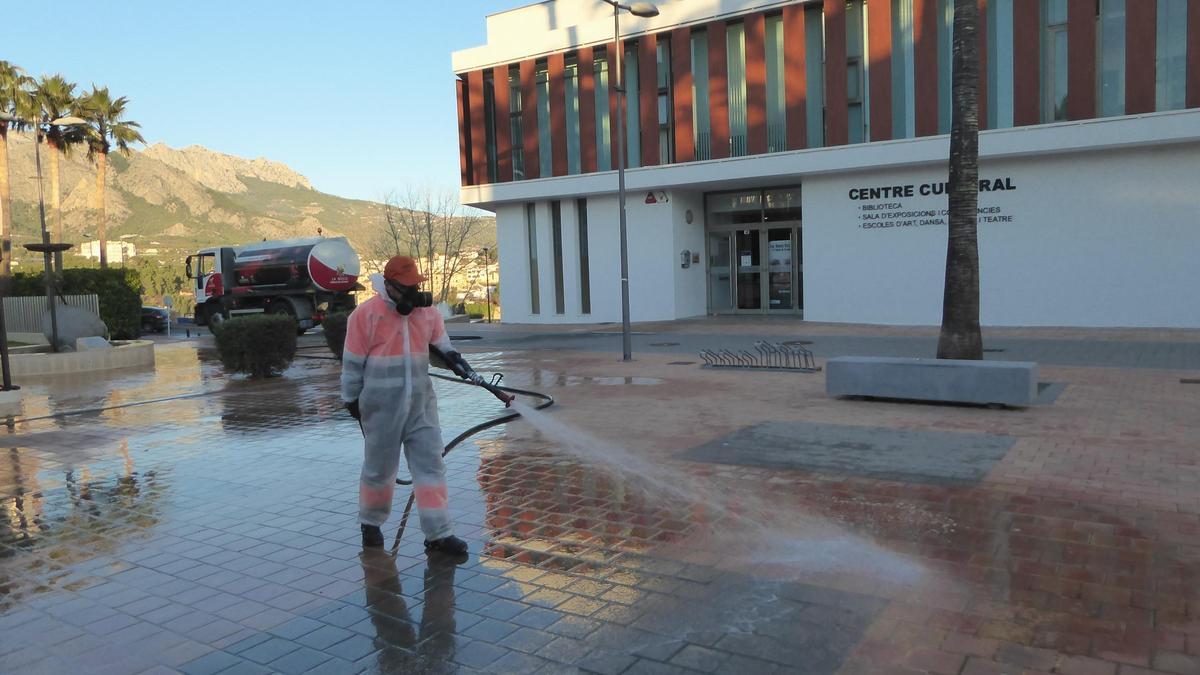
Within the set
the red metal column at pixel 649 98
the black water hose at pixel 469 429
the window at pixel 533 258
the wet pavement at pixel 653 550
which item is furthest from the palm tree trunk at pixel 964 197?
the window at pixel 533 258

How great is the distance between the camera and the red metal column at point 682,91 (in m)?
25.9

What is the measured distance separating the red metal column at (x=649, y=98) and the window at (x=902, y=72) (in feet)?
23.6

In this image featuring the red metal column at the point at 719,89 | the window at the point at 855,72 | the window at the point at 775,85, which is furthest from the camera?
the red metal column at the point at 719,89

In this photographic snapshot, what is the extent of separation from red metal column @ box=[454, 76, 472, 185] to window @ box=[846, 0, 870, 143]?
13652mm

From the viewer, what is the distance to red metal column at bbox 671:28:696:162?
2589cm

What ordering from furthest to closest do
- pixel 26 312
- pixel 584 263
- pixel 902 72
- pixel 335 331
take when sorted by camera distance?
pixel 584 263, pixel 902 72, pixel 26 312, pixel 335 331

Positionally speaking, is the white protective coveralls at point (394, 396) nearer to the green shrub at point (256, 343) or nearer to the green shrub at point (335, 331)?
the green shrub at point (256, 343)

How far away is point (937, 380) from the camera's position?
9.97m

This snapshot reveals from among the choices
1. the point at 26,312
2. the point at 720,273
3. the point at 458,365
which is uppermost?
the point at 720,273

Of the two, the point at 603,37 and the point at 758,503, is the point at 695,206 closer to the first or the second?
the point at 603,37

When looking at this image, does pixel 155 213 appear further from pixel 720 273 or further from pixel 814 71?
pixel 814 71

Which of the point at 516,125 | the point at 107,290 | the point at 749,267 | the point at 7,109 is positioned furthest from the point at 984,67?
the point at 7,109

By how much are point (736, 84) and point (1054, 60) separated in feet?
27.0

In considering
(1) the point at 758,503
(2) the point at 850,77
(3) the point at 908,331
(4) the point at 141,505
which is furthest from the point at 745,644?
(2) the point at 850,77
